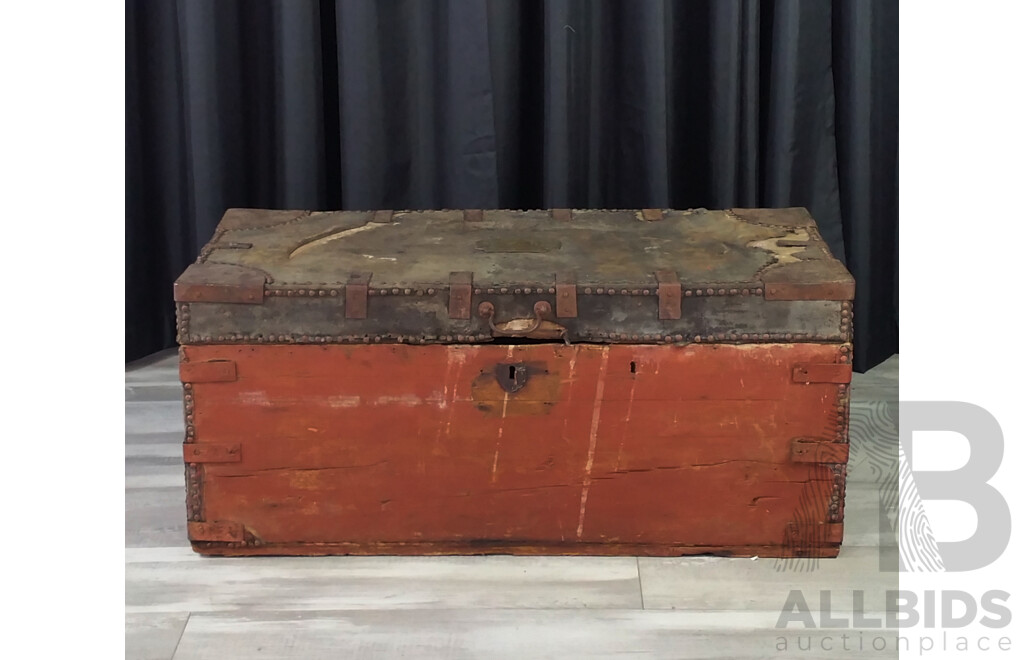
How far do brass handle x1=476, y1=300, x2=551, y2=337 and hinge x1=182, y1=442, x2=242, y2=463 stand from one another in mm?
415

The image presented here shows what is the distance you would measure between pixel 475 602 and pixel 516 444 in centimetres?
23

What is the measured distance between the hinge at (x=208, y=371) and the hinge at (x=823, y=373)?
0.81m

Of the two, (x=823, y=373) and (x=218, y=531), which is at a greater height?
(x=823, y=373)

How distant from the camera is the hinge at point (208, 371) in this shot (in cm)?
162

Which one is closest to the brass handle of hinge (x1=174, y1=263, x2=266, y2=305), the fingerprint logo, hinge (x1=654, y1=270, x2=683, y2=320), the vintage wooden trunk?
the vintage wooden trunk

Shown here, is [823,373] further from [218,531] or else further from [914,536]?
[218,531]

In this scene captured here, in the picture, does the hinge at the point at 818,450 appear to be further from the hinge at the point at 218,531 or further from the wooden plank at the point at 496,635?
the hinge at the point at 218,531

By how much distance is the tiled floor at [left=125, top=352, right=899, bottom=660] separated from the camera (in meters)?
1.50

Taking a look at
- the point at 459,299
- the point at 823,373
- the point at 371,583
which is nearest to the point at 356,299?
the point at 459,299

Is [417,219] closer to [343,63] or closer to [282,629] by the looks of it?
[343,63]

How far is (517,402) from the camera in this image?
5.37ft

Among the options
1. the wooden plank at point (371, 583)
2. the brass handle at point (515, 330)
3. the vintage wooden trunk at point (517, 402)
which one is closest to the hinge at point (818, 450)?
the vintage wooden trunk at point (517, 402)

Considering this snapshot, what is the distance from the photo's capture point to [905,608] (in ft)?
5.20

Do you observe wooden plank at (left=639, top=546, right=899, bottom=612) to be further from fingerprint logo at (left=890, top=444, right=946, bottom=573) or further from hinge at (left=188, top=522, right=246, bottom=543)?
hinge at (left=188, top=522, right=246, bottom=543)
